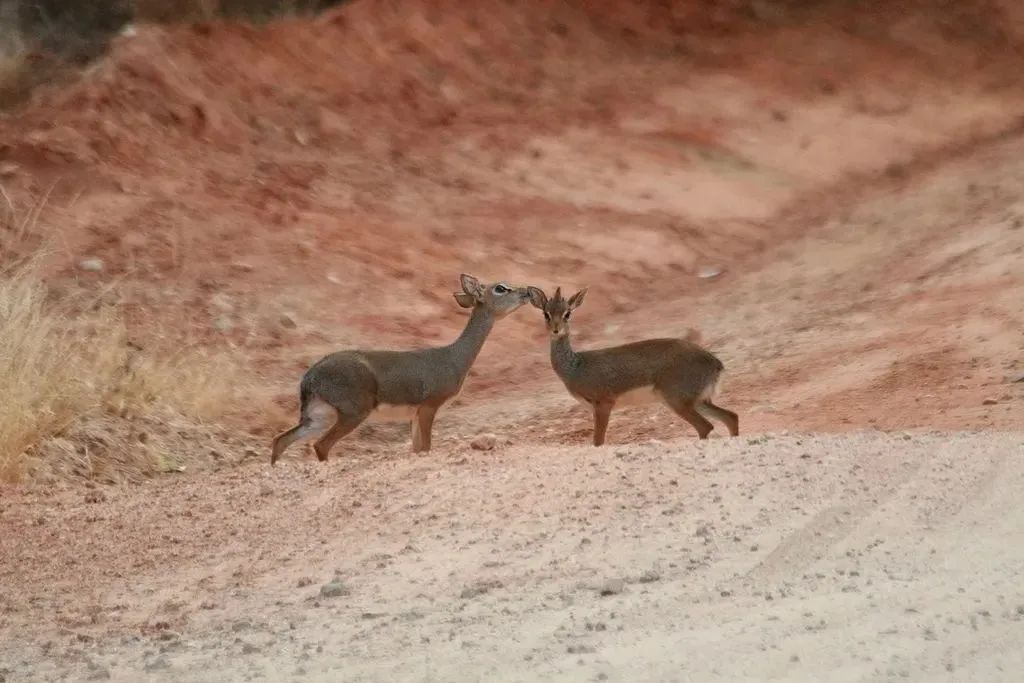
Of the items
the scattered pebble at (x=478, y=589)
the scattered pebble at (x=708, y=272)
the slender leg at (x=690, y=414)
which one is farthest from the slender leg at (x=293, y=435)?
the scattered pebble at (x=708, y=272)

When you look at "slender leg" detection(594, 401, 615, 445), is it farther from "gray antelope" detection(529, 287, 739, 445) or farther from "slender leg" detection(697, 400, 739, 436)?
"slender leg" detection(697, 400, 739, 436)

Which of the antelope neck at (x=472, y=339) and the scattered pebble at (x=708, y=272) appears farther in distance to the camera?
the scattered pebble at (x=708, y=272)

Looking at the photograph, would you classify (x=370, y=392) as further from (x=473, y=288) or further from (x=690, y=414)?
(x=690, y=414)

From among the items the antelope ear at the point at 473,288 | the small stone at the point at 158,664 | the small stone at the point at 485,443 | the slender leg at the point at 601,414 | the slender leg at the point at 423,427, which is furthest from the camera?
the antelope ear at the point at 473,288

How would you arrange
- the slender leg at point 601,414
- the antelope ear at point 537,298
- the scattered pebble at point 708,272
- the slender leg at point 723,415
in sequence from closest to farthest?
1. the slender leg at point 723,415
2. the slender leg at point 601,414
3. the antelope ear at point 537,298
4. the scattered pebble at point 708,272

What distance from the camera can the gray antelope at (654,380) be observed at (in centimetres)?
1258

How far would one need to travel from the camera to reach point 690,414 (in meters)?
12.7

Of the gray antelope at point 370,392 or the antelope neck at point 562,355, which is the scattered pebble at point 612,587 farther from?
the antelope neck at point 562,355

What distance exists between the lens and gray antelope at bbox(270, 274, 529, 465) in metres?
12.4

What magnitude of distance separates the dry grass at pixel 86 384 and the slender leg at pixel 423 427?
6.03ft

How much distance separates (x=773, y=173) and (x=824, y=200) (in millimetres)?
773

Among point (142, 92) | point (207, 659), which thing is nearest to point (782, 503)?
point (207, 659)

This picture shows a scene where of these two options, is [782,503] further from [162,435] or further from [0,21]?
[0,21]

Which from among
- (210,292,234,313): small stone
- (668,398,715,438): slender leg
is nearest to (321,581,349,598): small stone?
(668,398,715,438): slender leg
